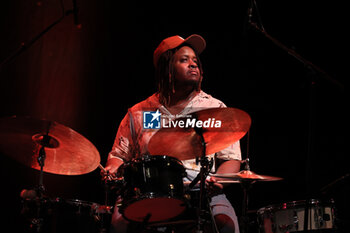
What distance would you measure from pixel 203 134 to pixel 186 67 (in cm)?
95

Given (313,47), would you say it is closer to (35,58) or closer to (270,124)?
(270,124)

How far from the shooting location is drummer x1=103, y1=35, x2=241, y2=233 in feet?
9.44

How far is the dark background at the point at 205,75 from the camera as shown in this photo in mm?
3803

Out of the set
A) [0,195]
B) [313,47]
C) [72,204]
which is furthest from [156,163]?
[313,47]

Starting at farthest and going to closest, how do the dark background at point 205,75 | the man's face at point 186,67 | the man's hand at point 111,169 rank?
the dark background at point 205,75 < the man's face at point 186,67 < the man's hand at point 111,169

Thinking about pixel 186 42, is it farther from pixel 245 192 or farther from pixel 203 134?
pixel 245 192

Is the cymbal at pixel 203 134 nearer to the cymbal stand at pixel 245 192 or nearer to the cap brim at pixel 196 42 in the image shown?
the cymbal stand at pixel 245 192

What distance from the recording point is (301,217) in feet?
9.14

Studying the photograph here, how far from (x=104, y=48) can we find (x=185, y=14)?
0.89 m

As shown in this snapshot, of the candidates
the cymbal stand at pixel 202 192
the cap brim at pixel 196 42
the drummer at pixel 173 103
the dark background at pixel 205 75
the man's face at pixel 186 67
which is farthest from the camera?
the dark background at pixel 205 75

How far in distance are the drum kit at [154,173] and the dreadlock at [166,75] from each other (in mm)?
851


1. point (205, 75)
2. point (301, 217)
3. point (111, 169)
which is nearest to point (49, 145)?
point (111, 169)

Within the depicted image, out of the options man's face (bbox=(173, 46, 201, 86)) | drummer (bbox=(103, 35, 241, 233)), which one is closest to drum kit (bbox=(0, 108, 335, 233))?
drummer (bbox=(103, 35, 241, 233))

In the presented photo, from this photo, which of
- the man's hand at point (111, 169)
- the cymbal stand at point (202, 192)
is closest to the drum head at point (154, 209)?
the cymbal stand at point (202, 192)
